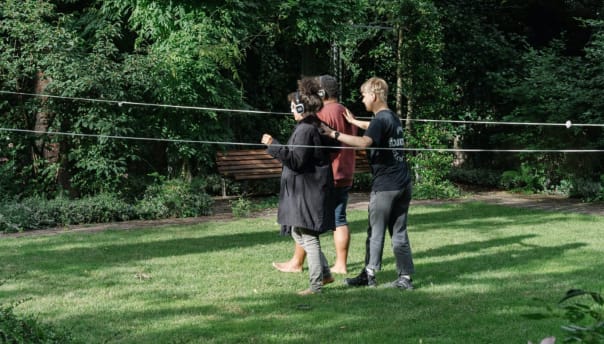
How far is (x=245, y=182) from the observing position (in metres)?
15.0

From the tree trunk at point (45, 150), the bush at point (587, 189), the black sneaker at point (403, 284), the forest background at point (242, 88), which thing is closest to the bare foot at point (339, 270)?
the black sneaker at point (403, 284)

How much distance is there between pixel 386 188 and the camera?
6227 millimetres

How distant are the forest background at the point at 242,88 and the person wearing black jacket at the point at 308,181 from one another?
3.39 meters

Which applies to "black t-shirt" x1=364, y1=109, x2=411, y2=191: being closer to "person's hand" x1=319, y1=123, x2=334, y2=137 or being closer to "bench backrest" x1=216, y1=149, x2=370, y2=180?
"person's hand" x1=319, y1=123, x2=334, y2=137

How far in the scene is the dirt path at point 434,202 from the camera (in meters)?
10.4

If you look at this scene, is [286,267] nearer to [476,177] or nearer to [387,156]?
[387,156]

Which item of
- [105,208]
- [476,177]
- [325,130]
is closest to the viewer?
[325,130]

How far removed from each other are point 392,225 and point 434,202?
23.6 ft

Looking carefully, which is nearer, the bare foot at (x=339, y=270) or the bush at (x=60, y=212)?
the bare foot at (x=339, y=270)

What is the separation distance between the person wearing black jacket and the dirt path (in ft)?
15.6

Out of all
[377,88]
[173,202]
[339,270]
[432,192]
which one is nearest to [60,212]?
[173,202]

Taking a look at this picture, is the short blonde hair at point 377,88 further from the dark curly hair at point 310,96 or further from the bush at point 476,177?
the bush at point 476,177

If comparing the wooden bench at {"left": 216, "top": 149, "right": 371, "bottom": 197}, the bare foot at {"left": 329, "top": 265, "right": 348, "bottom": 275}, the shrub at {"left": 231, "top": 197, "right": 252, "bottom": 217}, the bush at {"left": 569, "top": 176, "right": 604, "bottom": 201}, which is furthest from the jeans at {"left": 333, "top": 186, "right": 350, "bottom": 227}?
the bush at {"left": 569, "top": 176, "right": 604, "bottom": 201}

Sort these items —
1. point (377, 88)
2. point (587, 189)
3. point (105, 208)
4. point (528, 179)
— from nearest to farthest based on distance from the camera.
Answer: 1. point (377, 88)
2. point (105, 208)
3. point (587, 189)
4. point (528, 179)
